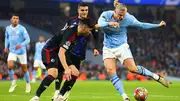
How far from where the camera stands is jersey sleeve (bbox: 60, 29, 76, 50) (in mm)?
10270

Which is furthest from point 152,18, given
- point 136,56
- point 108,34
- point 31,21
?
point 108,34

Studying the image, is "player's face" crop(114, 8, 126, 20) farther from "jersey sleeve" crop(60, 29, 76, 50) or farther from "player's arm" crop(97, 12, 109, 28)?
"jersey sleeve" crop(60, 29, 76, 50)

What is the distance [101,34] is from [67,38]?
25492 millimetres

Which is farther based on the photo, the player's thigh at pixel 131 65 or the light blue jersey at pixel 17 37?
the light blue jersey at pixel 17 37

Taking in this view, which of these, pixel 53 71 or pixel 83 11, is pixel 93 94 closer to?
pixel 53 71

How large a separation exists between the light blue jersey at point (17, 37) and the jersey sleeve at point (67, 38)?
6.94 m

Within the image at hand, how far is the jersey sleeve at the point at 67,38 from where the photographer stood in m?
10.3

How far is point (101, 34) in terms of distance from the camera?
3588 centimetres

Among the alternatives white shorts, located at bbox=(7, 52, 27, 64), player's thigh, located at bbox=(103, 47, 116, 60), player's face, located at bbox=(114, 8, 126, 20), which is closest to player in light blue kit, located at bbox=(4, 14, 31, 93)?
white shorts, located at bbox=(7, 52, 27, 64)

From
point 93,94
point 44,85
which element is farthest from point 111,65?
point 93,94

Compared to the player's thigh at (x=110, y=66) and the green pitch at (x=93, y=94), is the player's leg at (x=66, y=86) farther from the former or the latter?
the green pitch at (x=93, y=94)

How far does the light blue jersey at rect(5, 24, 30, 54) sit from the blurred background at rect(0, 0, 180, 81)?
15.0 meters

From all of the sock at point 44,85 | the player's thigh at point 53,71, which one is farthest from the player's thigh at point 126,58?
the sock at point 44,85

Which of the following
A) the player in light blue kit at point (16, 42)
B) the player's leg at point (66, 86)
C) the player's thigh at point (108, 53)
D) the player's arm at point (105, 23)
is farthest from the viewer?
the player in light blue kit at point (16, 42)
